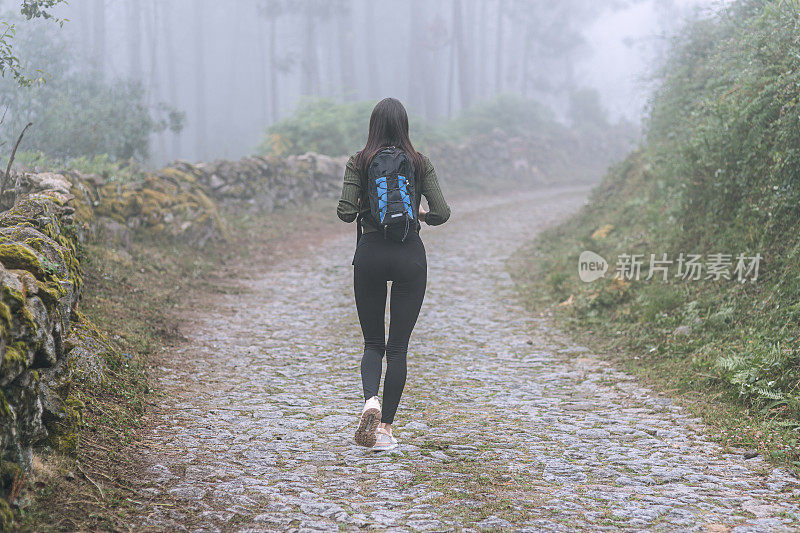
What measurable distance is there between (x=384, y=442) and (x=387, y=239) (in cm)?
151

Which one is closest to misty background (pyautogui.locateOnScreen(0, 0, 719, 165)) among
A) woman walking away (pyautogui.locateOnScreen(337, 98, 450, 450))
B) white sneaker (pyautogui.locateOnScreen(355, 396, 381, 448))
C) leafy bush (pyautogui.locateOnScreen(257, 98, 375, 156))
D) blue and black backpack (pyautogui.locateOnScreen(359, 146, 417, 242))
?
leafy bush (pyautogui.locateOnScreen(257, 98, 375, 156))

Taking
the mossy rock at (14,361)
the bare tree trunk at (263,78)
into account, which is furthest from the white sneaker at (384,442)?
the bare tree trunk at (263,78)

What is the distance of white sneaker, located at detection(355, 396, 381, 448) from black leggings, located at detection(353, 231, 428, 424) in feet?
0.27

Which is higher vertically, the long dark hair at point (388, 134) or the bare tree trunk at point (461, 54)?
the bare tree trunk at point (461, 54)

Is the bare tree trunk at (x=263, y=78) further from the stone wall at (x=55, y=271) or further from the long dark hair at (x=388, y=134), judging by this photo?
the long dark hair at (x=388, y=134)

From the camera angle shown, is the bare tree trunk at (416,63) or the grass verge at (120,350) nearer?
the grass verge at (120,350)

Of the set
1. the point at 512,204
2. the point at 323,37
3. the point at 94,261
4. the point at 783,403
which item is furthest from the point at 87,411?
Result: the point at 323,37

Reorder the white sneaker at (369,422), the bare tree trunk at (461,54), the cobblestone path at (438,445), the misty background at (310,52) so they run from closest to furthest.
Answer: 1. the cobblestone path at (438,445)
2. the white sneaker at (369,422)
3. the misty background at (310,52)
4. the bare tree trunk at (461,54)

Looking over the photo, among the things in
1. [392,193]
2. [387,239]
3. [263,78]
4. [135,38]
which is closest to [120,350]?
[387,239]

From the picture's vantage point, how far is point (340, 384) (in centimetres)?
634

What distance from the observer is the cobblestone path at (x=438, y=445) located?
3.60 metres

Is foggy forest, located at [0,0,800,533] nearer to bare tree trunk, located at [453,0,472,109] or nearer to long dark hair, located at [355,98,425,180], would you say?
long dark hair, located at [355,98,425,180]

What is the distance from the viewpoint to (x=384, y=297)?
4.62 m

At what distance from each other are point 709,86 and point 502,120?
82.5ft
